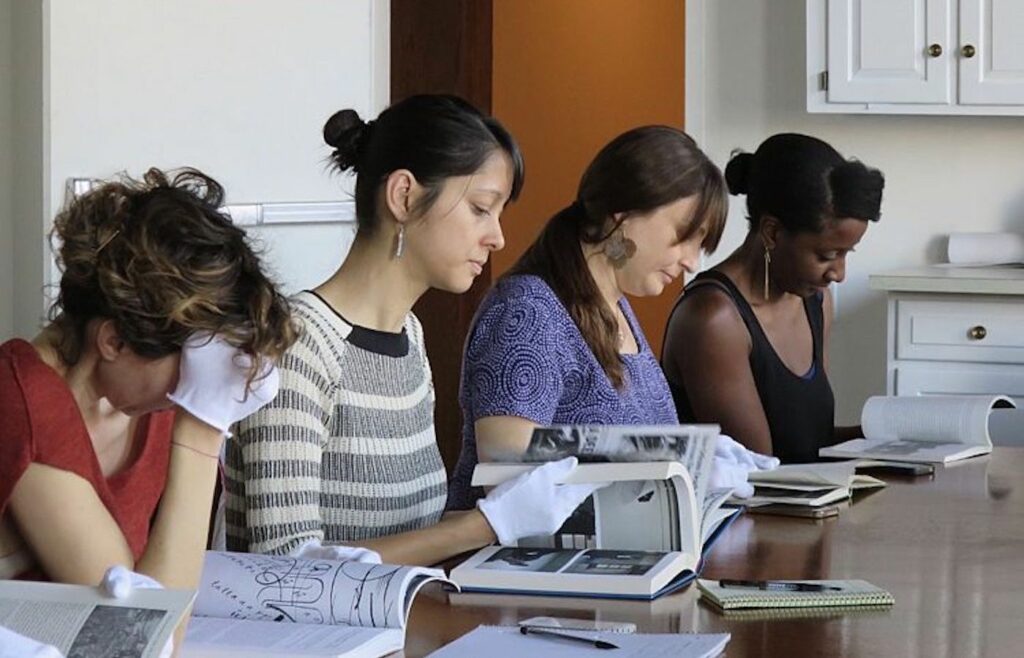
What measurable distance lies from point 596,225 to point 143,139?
1.15 meters

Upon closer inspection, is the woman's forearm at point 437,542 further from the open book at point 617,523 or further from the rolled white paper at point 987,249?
the rolled white paper at point 987,249

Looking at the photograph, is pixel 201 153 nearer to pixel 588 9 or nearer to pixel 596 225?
pixel 596 225

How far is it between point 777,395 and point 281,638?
67.9 inches

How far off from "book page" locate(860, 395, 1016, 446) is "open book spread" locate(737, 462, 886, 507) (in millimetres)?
410

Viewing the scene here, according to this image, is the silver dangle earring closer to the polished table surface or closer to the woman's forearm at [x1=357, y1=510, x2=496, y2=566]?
the woman's forearm at [x1=357, y1=510, x2=496, y2=566]

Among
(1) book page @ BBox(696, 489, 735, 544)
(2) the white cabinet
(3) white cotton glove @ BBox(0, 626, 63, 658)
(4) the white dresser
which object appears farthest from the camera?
(2) the white cabinet

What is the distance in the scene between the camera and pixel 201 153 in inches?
142

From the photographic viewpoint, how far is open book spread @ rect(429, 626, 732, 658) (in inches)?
62.1

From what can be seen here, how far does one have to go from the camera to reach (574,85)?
499 centimetres

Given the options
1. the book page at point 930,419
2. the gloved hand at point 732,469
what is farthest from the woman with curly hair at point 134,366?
the book page at point 930,419

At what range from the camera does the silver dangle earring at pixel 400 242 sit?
2.23m

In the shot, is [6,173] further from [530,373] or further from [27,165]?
[530,373]

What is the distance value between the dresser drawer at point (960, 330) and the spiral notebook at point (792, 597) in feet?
9.36

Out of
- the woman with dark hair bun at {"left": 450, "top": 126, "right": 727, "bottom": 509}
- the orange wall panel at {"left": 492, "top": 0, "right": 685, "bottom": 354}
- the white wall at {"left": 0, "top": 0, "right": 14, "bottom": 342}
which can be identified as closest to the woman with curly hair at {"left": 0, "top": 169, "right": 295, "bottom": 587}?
the woman with dark hair bun at {"left": 450, "top": 126, "right": 727, "bottom": 509}
